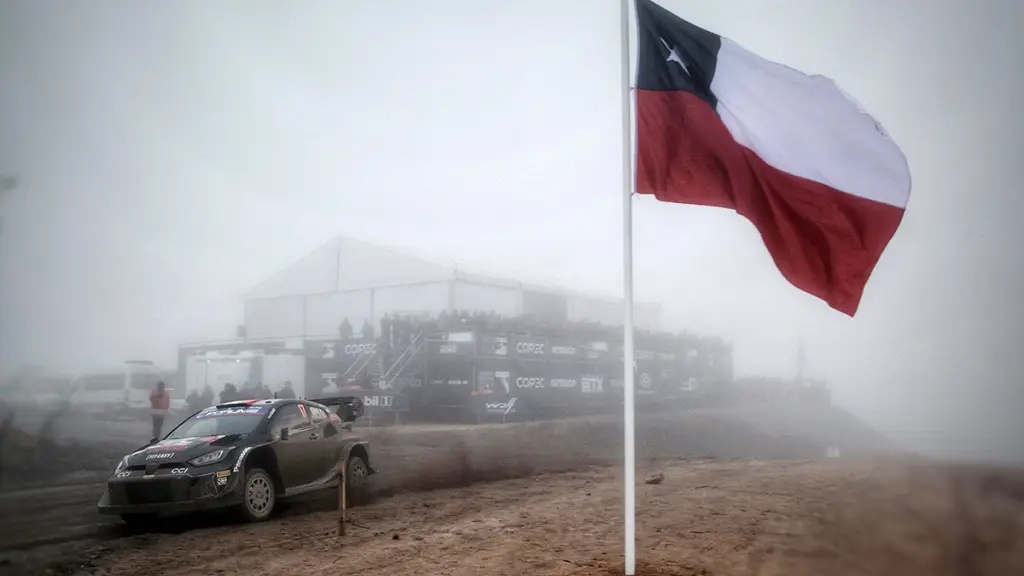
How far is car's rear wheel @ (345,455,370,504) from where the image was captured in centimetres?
789

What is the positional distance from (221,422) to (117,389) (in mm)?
1466

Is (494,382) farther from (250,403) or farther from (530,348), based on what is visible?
(250,403)

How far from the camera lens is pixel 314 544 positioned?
20.8 ft

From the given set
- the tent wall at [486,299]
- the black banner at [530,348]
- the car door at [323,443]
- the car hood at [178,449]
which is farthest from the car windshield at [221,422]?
the black banner at [530,348]

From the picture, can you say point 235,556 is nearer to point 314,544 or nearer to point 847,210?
point 314,544

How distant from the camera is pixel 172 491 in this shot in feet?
20.7

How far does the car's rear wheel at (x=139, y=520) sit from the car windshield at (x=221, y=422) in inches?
27.7

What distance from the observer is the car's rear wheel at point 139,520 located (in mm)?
6473

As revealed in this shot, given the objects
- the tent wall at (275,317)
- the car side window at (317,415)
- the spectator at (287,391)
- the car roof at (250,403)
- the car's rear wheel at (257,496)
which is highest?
the tent wall at (275,317)

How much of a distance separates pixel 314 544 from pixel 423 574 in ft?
4.03

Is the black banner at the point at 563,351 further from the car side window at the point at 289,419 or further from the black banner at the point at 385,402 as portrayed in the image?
the car side window at the point at 289,419

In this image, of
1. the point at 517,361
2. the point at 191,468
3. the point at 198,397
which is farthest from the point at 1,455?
the point at 517,361

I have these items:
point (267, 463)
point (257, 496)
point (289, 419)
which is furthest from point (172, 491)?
point (289, 419)

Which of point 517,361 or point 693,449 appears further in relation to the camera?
point 693,449
